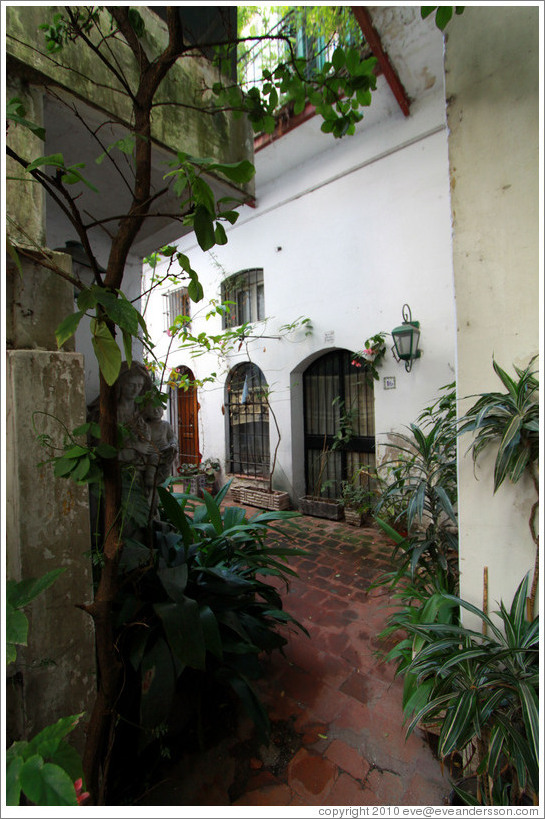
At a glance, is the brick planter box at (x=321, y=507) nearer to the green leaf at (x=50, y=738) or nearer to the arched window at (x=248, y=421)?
the arched window at (x=248, y=421)

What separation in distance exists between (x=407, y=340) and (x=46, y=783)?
4194 millimetres

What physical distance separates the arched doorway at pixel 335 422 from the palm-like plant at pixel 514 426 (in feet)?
11.6

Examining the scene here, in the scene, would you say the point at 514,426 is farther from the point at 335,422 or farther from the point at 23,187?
the point at 335,422

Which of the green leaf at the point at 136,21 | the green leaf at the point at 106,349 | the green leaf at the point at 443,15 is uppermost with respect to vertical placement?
the green leaf at the point at 136,21

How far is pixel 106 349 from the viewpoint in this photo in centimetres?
75

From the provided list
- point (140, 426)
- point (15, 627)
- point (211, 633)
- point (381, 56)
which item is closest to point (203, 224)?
point (15, 627)

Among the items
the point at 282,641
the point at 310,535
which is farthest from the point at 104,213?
the point at 310,535

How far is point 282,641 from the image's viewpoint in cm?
203

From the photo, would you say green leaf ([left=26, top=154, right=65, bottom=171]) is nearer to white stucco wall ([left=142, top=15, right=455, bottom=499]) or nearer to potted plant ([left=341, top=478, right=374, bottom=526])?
white stucco wall ([left=142, top=15, right=455, bottom=499])

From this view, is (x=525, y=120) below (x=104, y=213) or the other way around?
below

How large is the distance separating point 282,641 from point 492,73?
2908 millimetres

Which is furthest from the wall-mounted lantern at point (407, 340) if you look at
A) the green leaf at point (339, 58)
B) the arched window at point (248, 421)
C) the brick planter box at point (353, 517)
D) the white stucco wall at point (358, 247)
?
the green leaf at point (339, 58)

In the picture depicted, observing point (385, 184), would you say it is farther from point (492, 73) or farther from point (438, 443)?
point (438, 443)

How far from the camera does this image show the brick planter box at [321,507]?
4902mm
